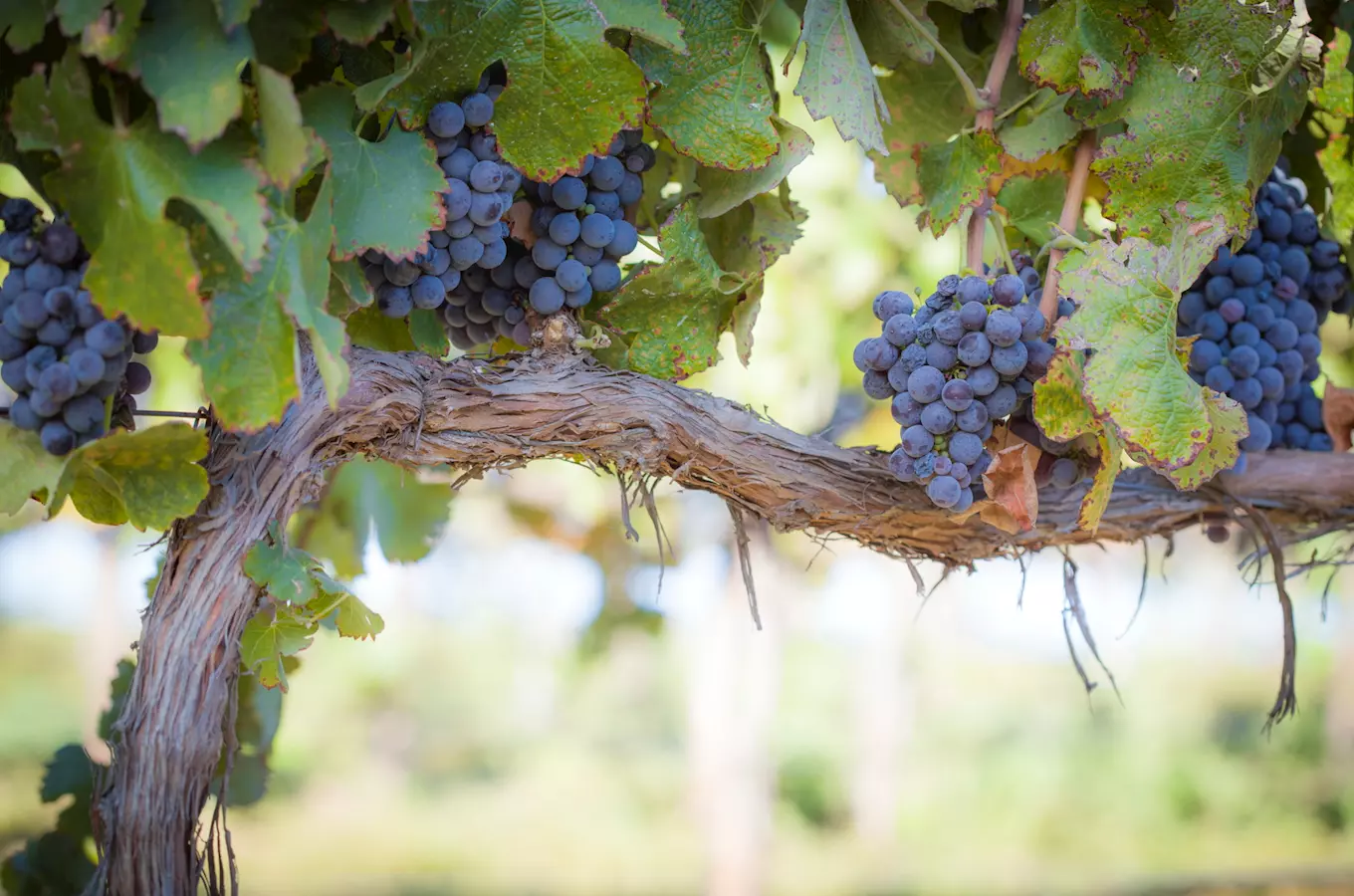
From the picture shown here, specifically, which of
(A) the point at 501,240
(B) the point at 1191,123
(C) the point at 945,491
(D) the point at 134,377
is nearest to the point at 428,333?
(A) the point at 501,240

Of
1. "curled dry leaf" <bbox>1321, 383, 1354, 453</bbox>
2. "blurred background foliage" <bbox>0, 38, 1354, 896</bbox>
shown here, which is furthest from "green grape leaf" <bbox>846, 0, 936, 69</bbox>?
"blurred background foliage" <bbox>0, 38, 1354, 896</bbox>

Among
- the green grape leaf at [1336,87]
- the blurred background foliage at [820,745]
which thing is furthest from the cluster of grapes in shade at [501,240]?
the blurred background foliage at [820,745]

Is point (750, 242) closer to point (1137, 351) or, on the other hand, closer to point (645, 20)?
point (645, 20)

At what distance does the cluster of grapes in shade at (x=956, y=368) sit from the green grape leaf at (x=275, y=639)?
0.50 metres

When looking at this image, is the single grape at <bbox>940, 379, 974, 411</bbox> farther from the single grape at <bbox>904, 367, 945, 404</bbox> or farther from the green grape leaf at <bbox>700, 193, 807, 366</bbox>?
the green grape leaf at <bbox>700, 193, 807, 366</bbox>

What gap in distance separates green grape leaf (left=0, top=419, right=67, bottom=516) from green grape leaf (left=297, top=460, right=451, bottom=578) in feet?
2.07

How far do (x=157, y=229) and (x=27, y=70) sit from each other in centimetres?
16

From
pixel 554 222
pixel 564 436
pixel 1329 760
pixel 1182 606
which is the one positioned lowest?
pixel 1329 760

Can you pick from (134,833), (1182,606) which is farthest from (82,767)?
(1182,606)

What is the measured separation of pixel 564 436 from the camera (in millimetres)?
854

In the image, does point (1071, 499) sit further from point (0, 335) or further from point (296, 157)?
point (0, 335)

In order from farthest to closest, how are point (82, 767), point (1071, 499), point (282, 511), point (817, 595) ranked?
1. point (817, 595)
2. point (82, 767)
3. point (1071, 499)
4. point (282, 511)

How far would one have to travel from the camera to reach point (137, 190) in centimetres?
59

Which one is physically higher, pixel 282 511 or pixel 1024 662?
pixel 1024 662
